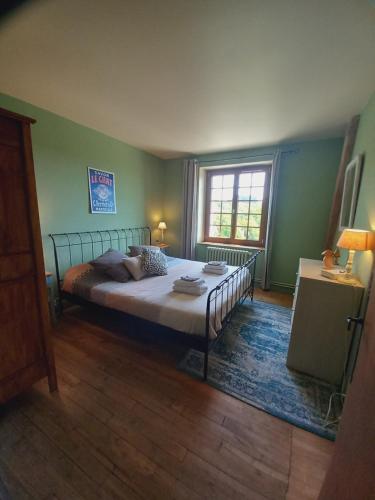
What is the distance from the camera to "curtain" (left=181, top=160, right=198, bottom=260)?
4.16 metres

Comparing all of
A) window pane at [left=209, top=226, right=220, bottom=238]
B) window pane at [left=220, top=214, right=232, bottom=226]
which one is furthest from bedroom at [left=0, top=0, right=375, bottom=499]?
window pane at [left=209, top=226, right=220, bottom=238]

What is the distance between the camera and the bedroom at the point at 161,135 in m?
1.13

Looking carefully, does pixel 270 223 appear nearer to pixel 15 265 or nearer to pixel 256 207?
pixel 256 207

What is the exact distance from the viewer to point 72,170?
281 centimetres

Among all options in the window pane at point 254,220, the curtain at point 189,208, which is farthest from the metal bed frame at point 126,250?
the window pane at point 254,220


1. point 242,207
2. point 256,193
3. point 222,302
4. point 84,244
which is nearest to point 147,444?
point 222,302

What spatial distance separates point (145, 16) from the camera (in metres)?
1.25

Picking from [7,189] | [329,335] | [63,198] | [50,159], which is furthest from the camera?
[63,198]

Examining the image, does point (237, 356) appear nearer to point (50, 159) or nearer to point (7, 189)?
point (7, 189)

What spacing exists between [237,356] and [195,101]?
2.80 m

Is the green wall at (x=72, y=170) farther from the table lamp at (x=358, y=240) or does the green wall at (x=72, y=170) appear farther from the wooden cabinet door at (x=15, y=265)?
→ the table lamp at (x=358, y=240)

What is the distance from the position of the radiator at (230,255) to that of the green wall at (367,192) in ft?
6.53

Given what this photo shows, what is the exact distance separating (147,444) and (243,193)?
3.95 metres

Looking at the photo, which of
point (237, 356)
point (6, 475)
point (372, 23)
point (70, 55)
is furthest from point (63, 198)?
point (372, 23)
